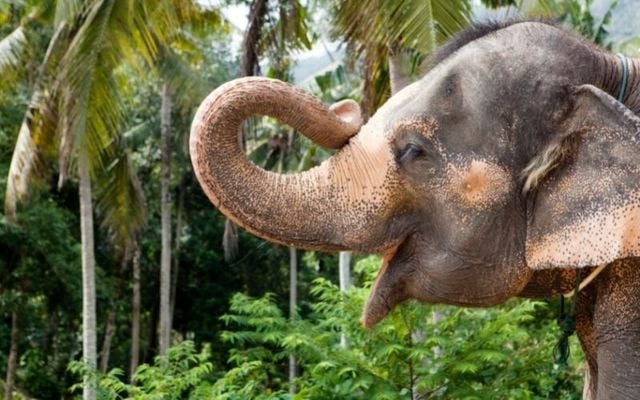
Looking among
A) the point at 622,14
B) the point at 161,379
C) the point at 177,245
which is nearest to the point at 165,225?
the point at 177,245

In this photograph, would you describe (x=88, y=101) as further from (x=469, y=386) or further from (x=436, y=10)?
(x=469, y=386)

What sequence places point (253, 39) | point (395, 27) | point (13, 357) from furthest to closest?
point (13, 357)
point (253, 39)
point (395, 27)

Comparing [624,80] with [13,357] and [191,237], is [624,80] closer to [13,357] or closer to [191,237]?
[13,357]

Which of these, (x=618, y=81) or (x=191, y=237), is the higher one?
(x=191, y=237)

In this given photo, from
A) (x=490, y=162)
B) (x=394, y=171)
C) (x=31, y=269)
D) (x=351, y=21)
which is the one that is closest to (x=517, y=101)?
(x=490, y=162)

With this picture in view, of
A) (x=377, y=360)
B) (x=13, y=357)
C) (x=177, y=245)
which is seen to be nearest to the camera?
(x=377, y=360)

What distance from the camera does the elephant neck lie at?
6.53 ft

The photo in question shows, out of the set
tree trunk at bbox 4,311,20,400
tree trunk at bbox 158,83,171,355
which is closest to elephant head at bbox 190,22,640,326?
tree trunk at bbox 4,311,20,400

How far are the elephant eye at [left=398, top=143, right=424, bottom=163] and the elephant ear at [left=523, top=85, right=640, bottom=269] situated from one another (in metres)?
0.22

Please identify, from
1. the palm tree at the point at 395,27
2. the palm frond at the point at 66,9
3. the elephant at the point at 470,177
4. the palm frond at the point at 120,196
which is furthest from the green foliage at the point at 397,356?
the palm frond at the point at 120,196

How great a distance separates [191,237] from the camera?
2356cm

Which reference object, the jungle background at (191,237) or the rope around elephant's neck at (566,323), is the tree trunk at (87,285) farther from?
the rope around elephant's neck at (566,323)

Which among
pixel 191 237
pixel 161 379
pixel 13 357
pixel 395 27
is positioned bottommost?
pixel 161 379

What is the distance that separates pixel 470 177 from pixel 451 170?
42mm
